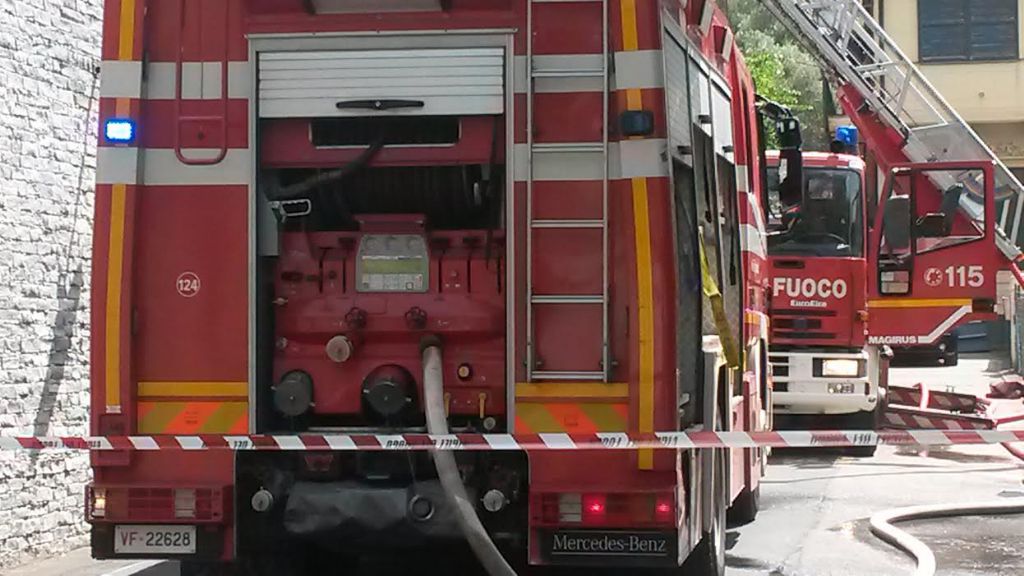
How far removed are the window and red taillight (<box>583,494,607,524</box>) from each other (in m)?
27.9

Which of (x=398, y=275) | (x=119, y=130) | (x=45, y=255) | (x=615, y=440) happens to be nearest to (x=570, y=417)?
(x=615, y=440)

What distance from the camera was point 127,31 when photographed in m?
6.49

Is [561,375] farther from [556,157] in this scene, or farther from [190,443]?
[190,443]

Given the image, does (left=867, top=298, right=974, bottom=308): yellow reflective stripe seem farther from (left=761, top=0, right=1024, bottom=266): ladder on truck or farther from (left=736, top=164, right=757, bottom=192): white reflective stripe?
(left=736, top=164, right=757, bottom=192): white reflective stripe

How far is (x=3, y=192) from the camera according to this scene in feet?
30.4

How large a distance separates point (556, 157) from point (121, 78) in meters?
1.94

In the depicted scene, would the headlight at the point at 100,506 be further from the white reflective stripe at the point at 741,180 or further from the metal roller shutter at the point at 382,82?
the white reflective stripe at the point at 741,180

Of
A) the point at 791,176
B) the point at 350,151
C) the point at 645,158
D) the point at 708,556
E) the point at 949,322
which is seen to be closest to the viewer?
the point at 645,158

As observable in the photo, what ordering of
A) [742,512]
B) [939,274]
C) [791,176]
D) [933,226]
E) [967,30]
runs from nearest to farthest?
[791,176]
[742,512]
[933,226]
[939,274]
[967,30]

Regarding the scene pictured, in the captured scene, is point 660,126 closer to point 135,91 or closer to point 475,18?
point 475,18

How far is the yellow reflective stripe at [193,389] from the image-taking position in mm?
6473

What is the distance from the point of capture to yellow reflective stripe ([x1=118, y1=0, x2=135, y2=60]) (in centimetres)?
648

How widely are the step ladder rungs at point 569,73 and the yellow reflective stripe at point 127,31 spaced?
178cm

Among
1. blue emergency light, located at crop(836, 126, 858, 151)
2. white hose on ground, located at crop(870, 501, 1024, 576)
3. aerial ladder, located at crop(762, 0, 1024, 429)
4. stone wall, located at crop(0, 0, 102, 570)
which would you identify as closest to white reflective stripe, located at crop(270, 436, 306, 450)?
stone wall, located at crop(0, 0, 102, 570)
